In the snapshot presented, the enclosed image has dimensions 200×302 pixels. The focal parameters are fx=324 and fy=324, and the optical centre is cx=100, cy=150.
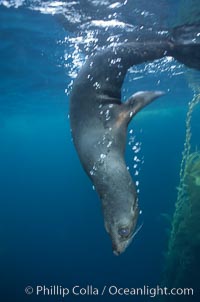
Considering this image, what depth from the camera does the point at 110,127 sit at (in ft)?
13.6

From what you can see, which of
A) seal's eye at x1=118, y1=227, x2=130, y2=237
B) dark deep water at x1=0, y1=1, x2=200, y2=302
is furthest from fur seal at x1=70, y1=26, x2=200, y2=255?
dark deep water at x1=0, y1=1, x2=200, y2=302

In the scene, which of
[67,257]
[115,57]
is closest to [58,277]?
[67,257]

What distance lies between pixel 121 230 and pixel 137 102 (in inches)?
63.8

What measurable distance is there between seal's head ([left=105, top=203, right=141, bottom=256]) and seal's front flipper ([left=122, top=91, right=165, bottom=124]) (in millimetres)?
1288

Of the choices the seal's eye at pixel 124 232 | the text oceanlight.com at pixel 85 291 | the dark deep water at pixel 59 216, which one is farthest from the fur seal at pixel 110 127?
the text oceanlight.com at pixel 85 291

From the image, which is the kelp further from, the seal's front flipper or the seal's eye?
the seal's eye

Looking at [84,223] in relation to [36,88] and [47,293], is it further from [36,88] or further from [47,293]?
[36,88]

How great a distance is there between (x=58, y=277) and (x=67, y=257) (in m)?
4.14

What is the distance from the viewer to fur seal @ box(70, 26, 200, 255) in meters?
3.57

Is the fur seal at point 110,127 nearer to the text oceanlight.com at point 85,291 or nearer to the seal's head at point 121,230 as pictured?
the seal's head at point 121,230

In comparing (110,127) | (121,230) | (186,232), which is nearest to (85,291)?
(186,232)

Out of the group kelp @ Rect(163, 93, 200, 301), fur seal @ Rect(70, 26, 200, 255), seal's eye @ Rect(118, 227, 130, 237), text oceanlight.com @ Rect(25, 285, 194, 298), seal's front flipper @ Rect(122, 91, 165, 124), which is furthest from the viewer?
text oceanlight.com @ Rect(25, 285, 194, 298)

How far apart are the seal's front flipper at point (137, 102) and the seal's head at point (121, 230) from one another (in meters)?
1.29

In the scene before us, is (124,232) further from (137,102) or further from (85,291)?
(85,291)
